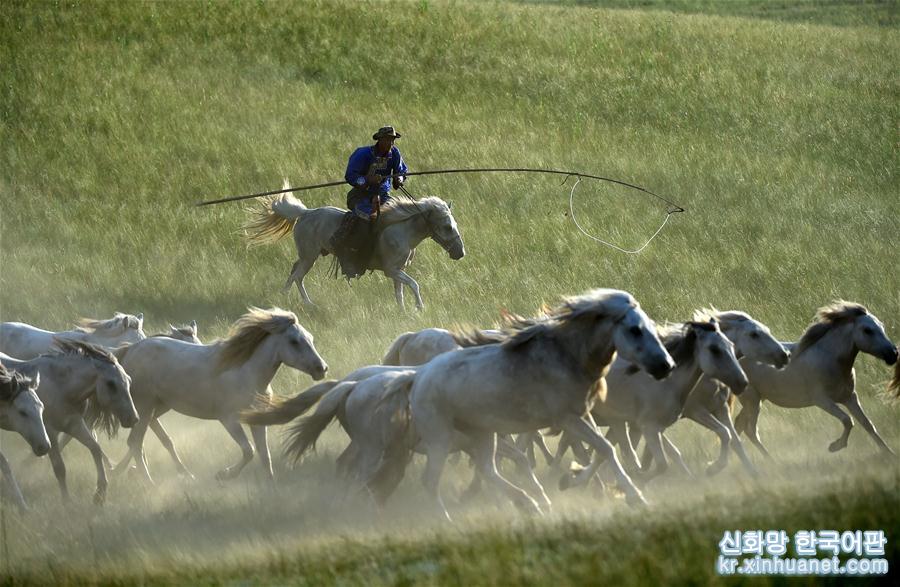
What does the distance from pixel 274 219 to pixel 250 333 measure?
7839 millimetres

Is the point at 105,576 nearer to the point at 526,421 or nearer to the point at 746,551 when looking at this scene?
the point at 526,421

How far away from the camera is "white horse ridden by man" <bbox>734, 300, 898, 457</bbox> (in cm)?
1091

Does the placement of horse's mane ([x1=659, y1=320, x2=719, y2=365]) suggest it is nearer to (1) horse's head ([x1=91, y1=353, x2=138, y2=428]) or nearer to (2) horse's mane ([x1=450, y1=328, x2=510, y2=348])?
(2) horse's mane ([x1=450, y1=328, x2=510, y2=348])

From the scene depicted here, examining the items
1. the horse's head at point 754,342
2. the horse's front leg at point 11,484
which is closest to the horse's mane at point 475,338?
the horse's head at point 754,342

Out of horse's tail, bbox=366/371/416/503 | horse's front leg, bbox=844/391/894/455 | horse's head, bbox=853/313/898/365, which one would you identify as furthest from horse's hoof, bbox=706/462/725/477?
horse's tail, bbox=366/371/416/503

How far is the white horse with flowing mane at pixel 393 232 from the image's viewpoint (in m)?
17.0

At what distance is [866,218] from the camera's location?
22.1m

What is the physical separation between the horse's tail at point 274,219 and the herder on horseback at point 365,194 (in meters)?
1.17

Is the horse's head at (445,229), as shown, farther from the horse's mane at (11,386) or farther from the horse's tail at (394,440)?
the horse's tail at (394,440)

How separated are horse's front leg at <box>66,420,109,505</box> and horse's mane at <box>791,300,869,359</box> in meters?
5.53

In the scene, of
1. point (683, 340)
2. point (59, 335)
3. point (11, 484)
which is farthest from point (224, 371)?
point (683, 340)

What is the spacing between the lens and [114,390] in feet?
34.5

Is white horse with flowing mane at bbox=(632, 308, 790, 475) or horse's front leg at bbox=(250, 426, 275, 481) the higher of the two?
white horse with flowing mane at bbox=(632, 308, 790, 475)

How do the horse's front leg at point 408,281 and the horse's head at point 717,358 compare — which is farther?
the horse's front leg at point 408,281
